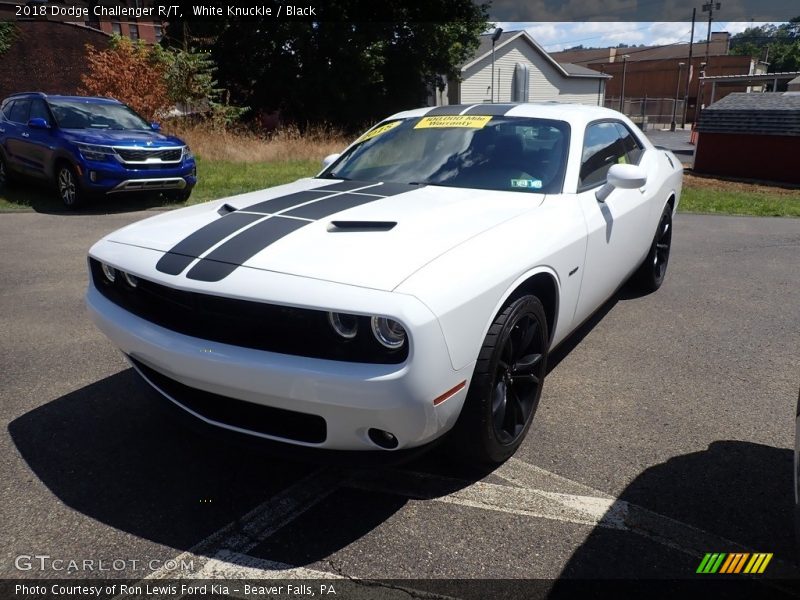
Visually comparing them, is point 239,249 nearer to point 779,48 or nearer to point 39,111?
point 39,111

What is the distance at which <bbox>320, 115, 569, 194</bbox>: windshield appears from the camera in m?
3.46

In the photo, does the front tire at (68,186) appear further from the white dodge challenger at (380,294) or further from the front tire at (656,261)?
the front tire at (656,261)

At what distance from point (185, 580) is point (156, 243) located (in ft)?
4.42

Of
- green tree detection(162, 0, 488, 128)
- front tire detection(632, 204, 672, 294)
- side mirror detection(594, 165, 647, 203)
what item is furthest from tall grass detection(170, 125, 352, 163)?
side mirror detection(594, 165, 647, 203)

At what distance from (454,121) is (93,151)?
7088 millimetres

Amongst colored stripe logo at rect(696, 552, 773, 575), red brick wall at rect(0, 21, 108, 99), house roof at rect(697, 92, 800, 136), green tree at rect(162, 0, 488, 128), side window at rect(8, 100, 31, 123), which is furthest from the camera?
red brick wall at rect(0, 21, 108, 99)

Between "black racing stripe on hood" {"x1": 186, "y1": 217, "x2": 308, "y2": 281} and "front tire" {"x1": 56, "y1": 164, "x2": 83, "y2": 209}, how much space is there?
25.6 ft

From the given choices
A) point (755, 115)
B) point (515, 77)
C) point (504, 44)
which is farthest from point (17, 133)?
point (504, 44)

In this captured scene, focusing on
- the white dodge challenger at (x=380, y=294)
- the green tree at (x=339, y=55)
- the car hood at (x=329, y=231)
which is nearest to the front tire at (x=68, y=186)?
the white dodge challenger at (x=380, y=294)

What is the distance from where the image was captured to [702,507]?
2.54m

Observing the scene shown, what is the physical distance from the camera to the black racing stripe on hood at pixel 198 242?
2480 millimetres

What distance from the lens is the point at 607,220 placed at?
141 inches

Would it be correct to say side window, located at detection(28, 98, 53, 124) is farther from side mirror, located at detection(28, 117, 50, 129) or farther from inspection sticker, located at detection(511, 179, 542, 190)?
inspection sticker, located at detection(511, 179, 542, 190)

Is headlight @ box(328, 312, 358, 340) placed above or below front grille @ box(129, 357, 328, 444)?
above
